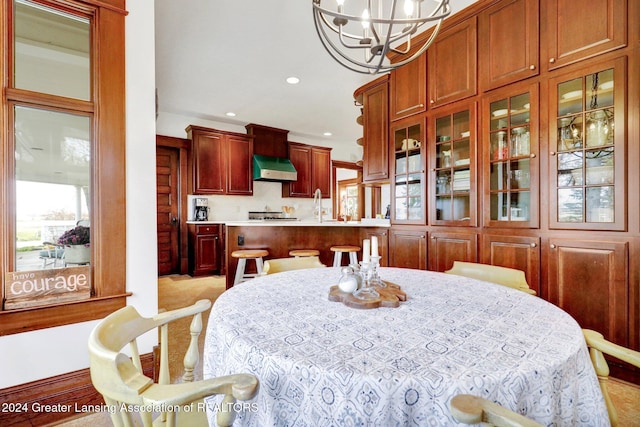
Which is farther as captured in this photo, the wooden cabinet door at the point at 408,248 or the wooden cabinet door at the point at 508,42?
the wooden cabinet door at the point at 408,248

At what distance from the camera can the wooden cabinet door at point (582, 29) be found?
180cm

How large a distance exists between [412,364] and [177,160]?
5481mm

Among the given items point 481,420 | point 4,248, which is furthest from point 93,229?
A: point 481,420

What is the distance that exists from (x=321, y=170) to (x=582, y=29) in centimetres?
507

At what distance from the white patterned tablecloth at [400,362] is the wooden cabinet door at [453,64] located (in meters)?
2.16

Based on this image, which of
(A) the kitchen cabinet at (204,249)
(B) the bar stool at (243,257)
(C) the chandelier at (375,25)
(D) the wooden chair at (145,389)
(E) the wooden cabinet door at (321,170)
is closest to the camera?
(D) the wooden chair at (145,389)

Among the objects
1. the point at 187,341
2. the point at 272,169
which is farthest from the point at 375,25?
the point at 272,169

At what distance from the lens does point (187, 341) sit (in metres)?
2.46

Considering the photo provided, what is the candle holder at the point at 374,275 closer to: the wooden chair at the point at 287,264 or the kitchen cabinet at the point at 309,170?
the wooden chair at the point at 287,264

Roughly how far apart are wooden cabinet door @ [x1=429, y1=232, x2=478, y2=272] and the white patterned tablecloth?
4.96 feet

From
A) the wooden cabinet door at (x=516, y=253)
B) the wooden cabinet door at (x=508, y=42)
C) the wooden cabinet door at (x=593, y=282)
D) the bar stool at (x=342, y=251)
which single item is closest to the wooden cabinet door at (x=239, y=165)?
the bar stool at (x=342, y=251)

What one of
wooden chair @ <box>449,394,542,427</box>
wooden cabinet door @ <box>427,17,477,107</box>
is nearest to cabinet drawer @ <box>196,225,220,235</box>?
wooden cabinet door @ <box>427,17,477,107</box>

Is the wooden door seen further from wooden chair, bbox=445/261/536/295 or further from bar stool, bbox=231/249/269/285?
wooden chair, bbox=445/261/536/295

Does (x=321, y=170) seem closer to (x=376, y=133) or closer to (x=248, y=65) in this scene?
(x=376, y=133)
